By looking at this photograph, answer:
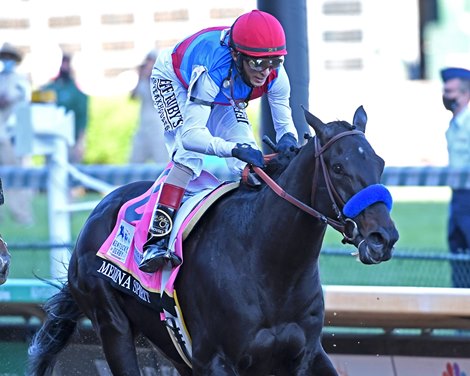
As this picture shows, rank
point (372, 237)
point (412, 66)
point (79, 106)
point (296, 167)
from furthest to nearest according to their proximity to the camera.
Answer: point (412, 66)
point (79, 106)
point (296, 167)
point (372, 237)

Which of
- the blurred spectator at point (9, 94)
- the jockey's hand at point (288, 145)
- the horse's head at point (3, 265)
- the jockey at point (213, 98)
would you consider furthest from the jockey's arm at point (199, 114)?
the blurred spectator at point (9, 94)

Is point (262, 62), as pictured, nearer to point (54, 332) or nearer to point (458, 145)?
point (54, 332)

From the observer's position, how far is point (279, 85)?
539 centimetres

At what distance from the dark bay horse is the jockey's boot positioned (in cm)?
10

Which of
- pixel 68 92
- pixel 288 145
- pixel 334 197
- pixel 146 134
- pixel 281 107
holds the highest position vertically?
pixel 281 107

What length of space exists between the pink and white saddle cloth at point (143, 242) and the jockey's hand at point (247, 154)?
1.10 feet

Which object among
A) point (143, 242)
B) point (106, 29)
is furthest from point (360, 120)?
point (106, 29)

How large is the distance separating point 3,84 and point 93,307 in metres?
7.07

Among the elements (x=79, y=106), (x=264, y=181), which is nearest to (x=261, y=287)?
(x=264, y=181)

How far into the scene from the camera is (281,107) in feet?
17.9

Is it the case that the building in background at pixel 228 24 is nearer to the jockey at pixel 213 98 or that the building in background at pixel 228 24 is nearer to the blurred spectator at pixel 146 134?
the blurred spectator at pixel 146 134

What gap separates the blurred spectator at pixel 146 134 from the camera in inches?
504

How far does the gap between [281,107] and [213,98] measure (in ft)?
1.38

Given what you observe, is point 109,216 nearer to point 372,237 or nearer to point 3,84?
point 372,237
